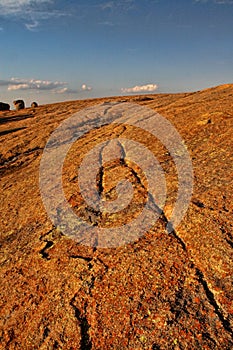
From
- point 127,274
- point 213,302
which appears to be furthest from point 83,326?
point 213,302

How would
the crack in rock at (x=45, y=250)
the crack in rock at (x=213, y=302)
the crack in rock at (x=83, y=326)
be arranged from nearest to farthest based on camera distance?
the crack in rock at (x=213, y=302) < the crack in rock at (x=83, y=326) < the crack in rock at (x=45, y=250)

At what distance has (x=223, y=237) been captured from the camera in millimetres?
8859

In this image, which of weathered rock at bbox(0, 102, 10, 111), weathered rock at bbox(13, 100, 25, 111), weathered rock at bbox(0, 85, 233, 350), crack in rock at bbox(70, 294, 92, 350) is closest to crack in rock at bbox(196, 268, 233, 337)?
weathered rock at bbox(0, 85, 233, 350)

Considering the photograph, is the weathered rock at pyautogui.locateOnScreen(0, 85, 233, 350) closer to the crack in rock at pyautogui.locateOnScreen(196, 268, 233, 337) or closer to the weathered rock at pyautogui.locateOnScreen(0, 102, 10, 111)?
the crack in rock at pyautogui.locateOnScreen(196, 268, 233, 337)

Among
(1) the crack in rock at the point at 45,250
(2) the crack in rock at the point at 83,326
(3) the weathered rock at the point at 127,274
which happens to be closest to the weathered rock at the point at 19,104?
(3) the weathered rock at the point at 127,274

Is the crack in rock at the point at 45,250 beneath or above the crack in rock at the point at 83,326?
above

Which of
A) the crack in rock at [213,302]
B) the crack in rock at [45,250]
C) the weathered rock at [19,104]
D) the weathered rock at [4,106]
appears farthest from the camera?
the weathered rock at [4,106]

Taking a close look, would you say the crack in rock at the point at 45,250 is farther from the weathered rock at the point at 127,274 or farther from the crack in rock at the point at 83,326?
the crack in rock at the point at 83,326

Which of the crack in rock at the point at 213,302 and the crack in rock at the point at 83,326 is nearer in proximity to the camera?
the crack in rock at the point at 213,302

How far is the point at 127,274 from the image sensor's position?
8469 mm

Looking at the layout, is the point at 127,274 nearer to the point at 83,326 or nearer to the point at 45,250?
the point at 83,326

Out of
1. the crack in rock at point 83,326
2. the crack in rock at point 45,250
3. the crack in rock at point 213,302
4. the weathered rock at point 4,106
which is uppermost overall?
the weathered rock at point 4,106

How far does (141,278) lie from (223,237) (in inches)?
105

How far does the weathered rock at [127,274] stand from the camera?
23.3ft
